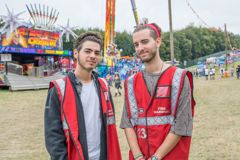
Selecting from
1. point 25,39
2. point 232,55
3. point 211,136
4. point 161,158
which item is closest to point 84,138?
point 161,158

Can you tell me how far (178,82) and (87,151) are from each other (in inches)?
38.5

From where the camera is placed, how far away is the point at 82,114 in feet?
7.85

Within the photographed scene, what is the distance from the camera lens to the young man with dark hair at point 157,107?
2.27m

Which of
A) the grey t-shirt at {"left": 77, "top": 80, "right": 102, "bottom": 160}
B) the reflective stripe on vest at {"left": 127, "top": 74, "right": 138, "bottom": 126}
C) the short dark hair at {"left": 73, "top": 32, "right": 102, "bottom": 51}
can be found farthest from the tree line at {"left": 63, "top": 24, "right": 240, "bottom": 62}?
the reflective stripe on vest at {"left": 127, "top": 74, "right": 138, "bottom": 126}

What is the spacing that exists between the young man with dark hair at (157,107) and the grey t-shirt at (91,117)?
27 cm

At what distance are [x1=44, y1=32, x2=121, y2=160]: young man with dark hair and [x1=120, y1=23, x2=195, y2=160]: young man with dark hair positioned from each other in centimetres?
24

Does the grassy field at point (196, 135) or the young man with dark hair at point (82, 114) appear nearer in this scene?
the young man with dark hair at point (82, 114)

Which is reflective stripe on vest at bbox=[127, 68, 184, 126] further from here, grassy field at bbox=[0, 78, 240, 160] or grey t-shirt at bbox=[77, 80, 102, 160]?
grassy field at bbox=[0, 78, 240, 160]

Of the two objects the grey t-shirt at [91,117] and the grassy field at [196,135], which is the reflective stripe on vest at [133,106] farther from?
the grassy field at [196,135]

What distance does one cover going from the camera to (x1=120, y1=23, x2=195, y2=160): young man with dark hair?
227 cm

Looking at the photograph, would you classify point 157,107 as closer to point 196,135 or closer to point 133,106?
point 133,106

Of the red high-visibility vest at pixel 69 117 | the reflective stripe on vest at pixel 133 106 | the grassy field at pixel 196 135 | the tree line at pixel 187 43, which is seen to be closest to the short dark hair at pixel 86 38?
the red high-visibility vest at pixel 69 117

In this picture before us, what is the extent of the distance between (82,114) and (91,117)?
11cm

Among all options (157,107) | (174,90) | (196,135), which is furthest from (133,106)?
(196,135)
